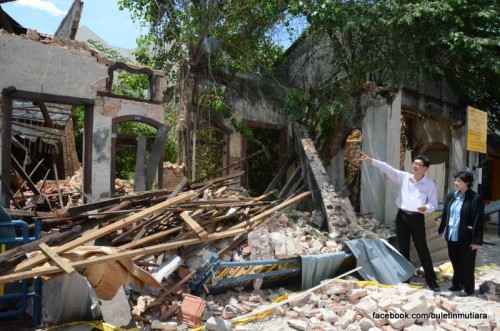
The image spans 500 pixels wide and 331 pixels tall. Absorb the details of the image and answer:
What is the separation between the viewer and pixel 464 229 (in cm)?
589

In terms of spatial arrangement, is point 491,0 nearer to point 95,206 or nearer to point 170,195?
point 170,195

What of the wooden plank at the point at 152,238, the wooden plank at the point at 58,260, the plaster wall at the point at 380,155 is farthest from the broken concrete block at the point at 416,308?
the plaster wall at the point at 380,155

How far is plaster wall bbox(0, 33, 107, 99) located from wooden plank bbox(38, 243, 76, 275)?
507cm

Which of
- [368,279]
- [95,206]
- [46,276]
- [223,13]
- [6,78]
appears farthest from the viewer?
[223,13]

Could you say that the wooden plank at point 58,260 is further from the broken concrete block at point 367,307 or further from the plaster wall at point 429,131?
the plaster wall at point 429,131

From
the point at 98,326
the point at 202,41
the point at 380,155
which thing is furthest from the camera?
the point at 380,155

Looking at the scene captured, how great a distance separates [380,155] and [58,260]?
28.7 ft

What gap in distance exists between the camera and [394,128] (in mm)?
11086

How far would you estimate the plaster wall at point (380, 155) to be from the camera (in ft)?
35.7

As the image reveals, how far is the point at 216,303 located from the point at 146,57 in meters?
7.93

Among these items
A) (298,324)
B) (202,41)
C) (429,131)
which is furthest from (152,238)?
(429,131)

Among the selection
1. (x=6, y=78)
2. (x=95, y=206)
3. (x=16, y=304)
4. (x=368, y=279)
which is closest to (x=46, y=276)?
(x=16, y=304)

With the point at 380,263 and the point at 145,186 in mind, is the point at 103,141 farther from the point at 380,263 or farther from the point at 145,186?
the point at 380,263

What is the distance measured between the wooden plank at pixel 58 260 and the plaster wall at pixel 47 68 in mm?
5070
